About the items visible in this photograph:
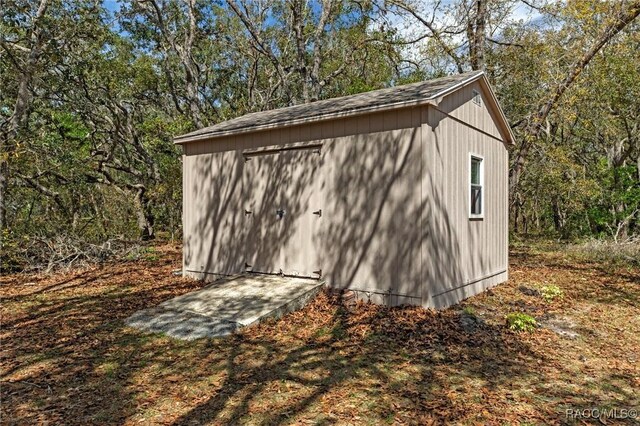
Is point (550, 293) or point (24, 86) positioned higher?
point (24, 86)

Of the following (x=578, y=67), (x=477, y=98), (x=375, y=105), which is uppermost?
(x=578, y=67)

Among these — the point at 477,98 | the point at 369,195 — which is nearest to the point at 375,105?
the point at 369,195

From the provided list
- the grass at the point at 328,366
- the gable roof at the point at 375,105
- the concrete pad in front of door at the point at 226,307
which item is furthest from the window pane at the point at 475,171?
the concrete pad in front of door at the point at 226,307

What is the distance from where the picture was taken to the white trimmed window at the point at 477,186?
25.0 feet

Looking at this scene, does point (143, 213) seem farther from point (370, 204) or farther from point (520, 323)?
point (520, 323)

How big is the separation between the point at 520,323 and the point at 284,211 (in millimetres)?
4150

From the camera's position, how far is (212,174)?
8.73 m

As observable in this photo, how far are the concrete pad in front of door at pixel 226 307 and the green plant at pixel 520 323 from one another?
9.52 ft

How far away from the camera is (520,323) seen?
5660 mm

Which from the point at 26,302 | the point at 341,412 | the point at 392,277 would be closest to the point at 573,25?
the point at 392,277

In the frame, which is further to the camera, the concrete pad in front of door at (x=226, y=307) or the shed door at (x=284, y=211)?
the shed door at (x=284, y=211)

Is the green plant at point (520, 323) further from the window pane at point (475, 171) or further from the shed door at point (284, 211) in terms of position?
→ the shed door at point (284, 211)

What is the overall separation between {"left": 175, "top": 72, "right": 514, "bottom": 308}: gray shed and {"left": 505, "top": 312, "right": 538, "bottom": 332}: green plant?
99 cm

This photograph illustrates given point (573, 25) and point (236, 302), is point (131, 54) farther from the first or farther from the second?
point (573, 25)
